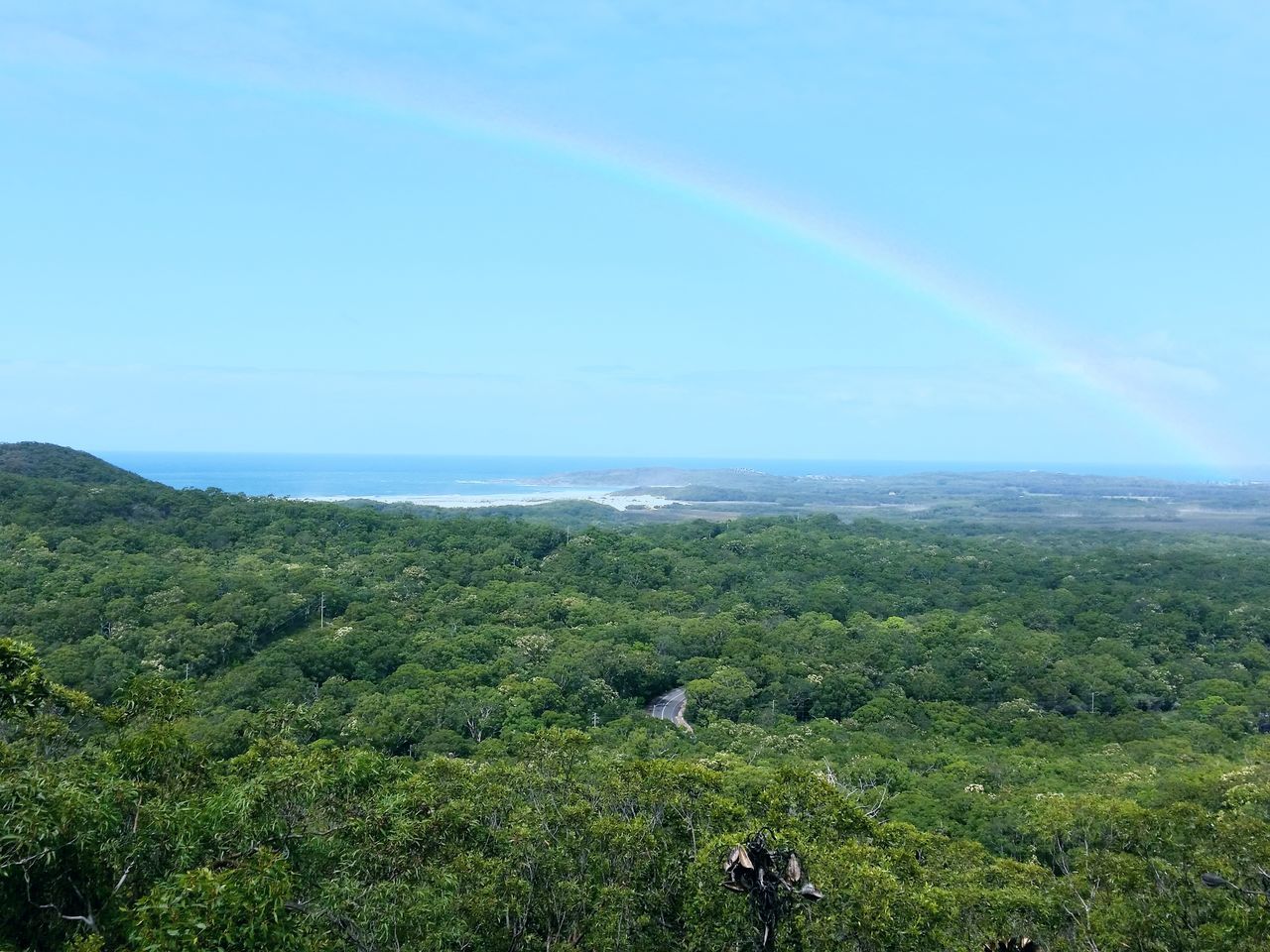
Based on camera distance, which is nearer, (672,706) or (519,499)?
(672,706)

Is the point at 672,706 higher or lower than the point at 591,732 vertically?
lower

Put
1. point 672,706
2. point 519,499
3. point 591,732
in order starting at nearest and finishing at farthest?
point 591,732 < point 672,706 < point 519,499

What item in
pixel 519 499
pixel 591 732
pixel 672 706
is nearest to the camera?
pixel 591 732

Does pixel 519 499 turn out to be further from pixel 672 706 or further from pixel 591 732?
pixel 591 732

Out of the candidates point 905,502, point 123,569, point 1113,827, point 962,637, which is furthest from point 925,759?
point 905,502

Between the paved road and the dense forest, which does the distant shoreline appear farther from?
the paved road

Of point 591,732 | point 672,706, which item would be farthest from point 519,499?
point 591,732
